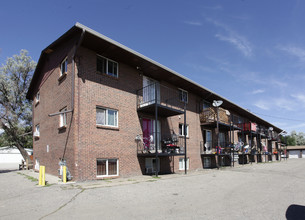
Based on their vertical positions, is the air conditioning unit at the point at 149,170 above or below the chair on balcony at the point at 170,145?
below

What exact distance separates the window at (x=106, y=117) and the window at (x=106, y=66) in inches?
78.1

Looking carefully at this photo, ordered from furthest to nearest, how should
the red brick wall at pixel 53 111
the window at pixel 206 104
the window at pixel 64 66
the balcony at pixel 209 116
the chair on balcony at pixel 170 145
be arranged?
the window at pixel 206 104, the balcony at pixel 209 116, the chair on balcony at pixel 170 145, the window at pixel 64 66, the red brick wall at pixel 53 111

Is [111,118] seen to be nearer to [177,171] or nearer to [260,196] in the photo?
[177,171]

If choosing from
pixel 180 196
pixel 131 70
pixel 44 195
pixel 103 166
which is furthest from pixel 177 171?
pixel 44 195

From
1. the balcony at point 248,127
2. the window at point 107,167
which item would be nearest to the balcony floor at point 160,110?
the window at point 107,167

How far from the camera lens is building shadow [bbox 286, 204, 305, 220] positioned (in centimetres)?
568

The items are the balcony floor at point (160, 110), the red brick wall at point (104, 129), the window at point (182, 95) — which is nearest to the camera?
the red brick wall at point (104, 129)

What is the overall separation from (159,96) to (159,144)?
310cm

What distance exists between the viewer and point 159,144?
1499 centimetres

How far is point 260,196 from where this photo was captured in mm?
8031

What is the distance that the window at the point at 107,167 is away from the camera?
1140 cm

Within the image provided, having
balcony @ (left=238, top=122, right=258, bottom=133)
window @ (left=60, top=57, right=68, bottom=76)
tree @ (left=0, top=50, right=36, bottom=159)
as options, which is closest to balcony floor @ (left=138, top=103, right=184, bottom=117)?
window @ (left=60, top=57, right=68, bottom=76)

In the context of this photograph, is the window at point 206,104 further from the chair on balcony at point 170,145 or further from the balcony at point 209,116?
the chair on balcony at point 170,145

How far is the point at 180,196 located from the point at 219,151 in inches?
482
